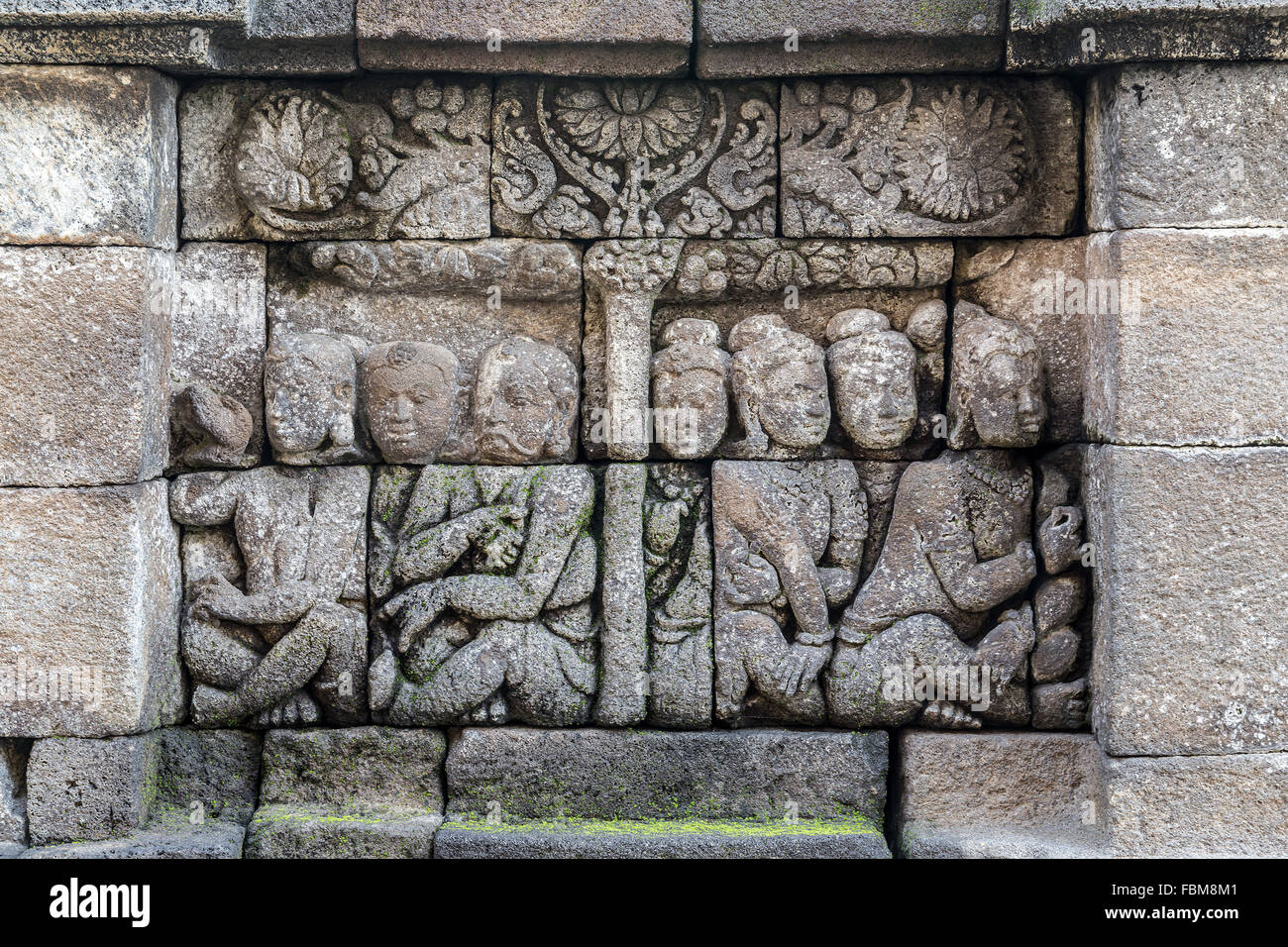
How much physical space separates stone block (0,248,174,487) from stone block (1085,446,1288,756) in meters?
3.31

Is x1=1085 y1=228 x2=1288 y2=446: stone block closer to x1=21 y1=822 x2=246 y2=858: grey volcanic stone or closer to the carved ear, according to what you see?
the carved ear

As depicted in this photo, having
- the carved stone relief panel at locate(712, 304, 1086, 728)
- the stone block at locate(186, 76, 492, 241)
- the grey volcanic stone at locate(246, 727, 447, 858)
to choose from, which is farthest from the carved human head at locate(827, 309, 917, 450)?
the grey volcanic stone at locate(246, 727, 447, 858)

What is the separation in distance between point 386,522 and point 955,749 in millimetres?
2210

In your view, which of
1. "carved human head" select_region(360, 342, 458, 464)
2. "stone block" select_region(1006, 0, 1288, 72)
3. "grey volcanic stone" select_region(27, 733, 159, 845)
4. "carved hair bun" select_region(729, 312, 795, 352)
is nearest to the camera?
"stone block" select_region(1006, 0, 1288, 72)

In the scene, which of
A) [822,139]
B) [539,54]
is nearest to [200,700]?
[539,54]

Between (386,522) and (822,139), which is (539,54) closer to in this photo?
(822,139)

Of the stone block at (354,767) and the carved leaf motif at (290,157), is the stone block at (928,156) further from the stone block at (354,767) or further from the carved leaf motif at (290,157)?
the stone block at (354,767)

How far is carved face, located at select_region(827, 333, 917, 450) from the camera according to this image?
4.56 m

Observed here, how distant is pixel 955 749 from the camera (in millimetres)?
4488

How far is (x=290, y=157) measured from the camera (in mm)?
4477

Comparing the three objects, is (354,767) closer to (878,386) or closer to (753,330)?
(753,330)

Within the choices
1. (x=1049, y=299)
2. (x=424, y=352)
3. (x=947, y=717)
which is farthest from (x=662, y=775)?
(x=1049, y=299)

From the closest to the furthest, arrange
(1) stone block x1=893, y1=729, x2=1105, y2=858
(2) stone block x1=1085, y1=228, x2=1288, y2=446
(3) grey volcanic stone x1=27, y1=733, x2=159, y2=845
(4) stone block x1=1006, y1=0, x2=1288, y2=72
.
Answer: (4) stone block x1=1006, y1=0, x2=1288, y2=72 → (2) stone block x1=1085, y1=228, x2=1288, y2=446 → (3) grey volcanic stone x1=27, y1=733, x2=159, y2=845 → (1) stone block x1=893, y1=729, x2=1105, y2=858

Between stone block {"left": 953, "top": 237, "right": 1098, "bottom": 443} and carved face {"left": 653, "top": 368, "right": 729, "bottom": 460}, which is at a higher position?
stone block {"left": 953, "top": 237, "right": 1098, "bottom": 443}
